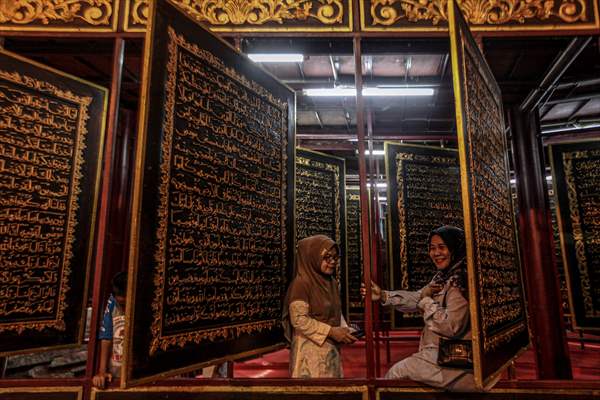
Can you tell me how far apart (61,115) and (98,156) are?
386mm

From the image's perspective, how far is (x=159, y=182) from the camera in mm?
1821

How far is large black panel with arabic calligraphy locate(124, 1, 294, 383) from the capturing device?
175 centimetres

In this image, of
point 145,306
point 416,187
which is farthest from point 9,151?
point 416,187

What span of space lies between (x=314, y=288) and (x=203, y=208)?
35.6 inches

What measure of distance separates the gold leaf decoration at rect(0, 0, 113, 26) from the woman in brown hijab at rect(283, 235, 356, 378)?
2.01 m

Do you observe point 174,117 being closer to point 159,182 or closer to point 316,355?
point 159,182

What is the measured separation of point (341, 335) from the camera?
239cm

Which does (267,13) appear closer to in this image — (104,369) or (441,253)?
(441,253)

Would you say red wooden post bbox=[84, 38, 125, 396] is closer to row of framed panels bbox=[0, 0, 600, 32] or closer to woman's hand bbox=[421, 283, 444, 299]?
row of framed panels bbox=[0, 0, 600, 32]

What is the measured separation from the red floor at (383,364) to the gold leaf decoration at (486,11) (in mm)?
3252

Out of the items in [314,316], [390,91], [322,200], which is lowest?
[314,316]

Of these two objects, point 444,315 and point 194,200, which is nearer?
point 194,200

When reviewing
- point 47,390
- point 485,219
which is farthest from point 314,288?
point 47,390

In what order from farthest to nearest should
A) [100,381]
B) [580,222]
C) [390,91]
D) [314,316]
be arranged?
[580,222], [390,91], [314,316], [100,381]
